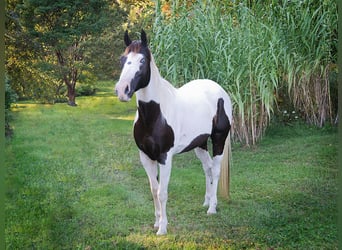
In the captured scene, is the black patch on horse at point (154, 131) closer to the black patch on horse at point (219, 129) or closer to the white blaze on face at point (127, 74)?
the white blaze on face at point (127, 74)

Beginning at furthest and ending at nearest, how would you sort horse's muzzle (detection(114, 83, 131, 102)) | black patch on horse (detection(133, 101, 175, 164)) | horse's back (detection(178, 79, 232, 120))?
horse's back (detection(178, 79, 232, 120))
black patch on horse (detection(133, 101, 175, 164))
horse's muzzle (detection(114, 83, 131, 102))

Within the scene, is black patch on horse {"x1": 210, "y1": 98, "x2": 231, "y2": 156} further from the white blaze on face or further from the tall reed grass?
the white blaze on face

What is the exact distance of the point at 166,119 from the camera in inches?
66.2

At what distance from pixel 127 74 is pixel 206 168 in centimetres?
58

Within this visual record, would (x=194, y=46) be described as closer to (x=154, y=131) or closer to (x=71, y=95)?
(x=154, y=131)

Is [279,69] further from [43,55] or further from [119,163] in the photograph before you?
[43,55]

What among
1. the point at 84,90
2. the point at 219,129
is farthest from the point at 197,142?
the point at 84,90

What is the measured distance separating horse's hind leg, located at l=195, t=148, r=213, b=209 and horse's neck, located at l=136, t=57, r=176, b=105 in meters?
0.32

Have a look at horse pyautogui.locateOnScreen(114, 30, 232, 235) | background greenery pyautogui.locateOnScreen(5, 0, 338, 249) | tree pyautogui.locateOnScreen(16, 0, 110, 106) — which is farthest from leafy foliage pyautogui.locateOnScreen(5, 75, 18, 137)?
horse pyautogui.locateOnScreen(114, 30, 232, 235)

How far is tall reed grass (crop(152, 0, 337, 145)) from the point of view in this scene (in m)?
1.87

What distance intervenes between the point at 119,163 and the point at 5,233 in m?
0.54

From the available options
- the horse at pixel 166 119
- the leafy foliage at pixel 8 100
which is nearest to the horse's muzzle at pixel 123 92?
the horse at pixel 166 119

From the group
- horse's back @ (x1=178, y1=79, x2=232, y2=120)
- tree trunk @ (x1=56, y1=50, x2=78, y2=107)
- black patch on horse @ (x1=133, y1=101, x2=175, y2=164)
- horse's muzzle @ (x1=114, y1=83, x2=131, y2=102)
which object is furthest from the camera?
tree trunk @ (x1=56, y1=50, x2=78, y2=107)

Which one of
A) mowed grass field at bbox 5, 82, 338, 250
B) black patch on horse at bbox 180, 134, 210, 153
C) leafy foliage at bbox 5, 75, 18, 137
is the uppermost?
leafy foliage at bbox 5, 75, 18, 137
